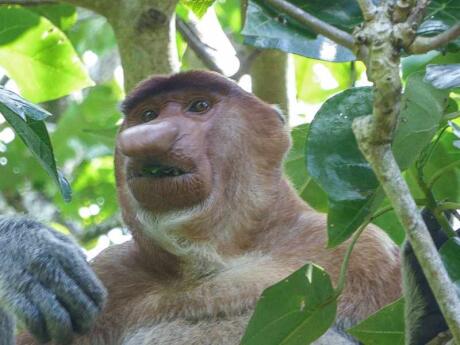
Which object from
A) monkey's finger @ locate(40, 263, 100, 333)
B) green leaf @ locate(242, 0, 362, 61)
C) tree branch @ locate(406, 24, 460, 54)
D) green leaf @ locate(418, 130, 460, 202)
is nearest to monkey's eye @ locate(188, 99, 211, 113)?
monkey's finger @ locate(40, 263, 100, 333)

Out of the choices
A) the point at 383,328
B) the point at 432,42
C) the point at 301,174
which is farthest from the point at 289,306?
the point at 301,174

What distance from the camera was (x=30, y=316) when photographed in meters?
3.67

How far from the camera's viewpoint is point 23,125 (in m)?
3.10

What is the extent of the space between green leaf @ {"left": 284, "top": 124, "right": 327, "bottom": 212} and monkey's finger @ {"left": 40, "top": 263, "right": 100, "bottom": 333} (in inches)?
53.0

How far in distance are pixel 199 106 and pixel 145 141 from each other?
586 mm

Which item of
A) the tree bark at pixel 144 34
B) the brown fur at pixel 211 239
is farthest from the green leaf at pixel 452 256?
the tree bark at pixel 144 34

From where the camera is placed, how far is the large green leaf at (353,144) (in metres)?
2.79

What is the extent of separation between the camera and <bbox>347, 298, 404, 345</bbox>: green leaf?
132 inches

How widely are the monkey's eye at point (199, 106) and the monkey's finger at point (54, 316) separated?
3.87ft

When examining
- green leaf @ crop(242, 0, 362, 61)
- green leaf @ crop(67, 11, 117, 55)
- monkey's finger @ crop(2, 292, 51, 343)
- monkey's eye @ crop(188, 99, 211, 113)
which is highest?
green leaf @ crop(242, 0, 362, 61)

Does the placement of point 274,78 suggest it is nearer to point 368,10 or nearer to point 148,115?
point 148,115

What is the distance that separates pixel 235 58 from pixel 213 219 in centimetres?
190

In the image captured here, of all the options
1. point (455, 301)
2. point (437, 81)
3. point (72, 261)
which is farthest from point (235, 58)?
point (455, 301)

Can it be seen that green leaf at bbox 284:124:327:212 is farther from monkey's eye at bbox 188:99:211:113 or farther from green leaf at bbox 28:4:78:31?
green leaf at bbox 28:4:78:31
